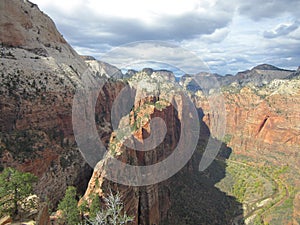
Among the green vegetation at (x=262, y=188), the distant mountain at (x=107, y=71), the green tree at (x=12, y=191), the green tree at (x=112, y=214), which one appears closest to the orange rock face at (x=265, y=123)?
the green vegetation at (x=262, y=188)

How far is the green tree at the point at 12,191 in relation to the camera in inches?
548

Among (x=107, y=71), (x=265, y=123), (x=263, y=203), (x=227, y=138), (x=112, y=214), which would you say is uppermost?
(x=107, y=71)

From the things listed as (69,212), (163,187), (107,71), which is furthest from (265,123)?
(69,212)

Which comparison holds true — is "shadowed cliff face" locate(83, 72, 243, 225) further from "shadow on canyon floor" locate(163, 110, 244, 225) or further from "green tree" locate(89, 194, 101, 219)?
"green tree" locate(89, 194, 101, 219)

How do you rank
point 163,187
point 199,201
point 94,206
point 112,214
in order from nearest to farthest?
point 112,214, point 94,206, point 163,187, point 199,201

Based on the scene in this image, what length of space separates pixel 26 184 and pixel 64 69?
29.0 meters

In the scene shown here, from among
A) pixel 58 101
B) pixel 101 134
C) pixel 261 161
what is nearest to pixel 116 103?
pixel 101 134

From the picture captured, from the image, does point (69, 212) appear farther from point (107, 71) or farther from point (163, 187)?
point (107, 71)

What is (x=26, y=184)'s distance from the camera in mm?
14742

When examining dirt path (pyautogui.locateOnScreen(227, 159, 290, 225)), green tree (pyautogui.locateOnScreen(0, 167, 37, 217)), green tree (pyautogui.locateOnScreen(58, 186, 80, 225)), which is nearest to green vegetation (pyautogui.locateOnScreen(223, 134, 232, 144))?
dirt path (pyautogui.locateOnScreen(227, 159, 290, 225))

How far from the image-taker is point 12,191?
14.3 meters

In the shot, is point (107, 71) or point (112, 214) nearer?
point (112, 214)

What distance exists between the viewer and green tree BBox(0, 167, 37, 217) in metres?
13.9

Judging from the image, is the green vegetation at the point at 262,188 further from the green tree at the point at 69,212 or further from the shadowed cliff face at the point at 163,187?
the green tree at the point at 69,212
